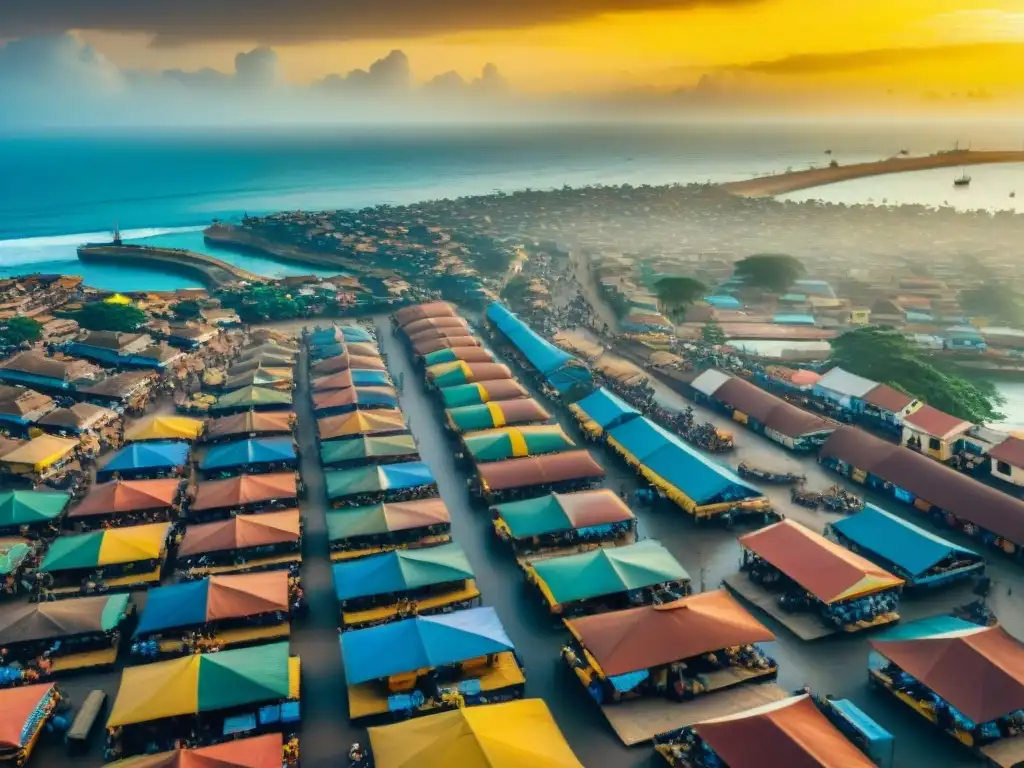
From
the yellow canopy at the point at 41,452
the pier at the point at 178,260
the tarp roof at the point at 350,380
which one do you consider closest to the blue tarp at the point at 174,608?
the yellow canopy at the point at 41,452

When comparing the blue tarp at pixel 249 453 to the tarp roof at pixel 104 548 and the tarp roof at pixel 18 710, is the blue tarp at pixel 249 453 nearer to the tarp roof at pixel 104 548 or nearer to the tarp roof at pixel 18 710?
the tarp roof at pixel 104 548

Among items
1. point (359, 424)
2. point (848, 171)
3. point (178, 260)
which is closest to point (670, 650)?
point (359, 424)

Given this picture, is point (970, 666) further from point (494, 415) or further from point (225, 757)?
point (494, 415)

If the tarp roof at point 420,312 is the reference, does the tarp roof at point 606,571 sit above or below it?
below

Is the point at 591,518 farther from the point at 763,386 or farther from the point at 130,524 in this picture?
the point at 763,386

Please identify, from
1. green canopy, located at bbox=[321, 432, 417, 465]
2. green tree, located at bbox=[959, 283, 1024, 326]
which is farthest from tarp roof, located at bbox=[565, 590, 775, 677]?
green tree, located at bbox=[959, 283, 1024, 326]

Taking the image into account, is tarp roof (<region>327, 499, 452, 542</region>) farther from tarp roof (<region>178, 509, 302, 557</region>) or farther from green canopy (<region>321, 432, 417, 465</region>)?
green canopy (<region>321, 432, 417, 465</region>)
